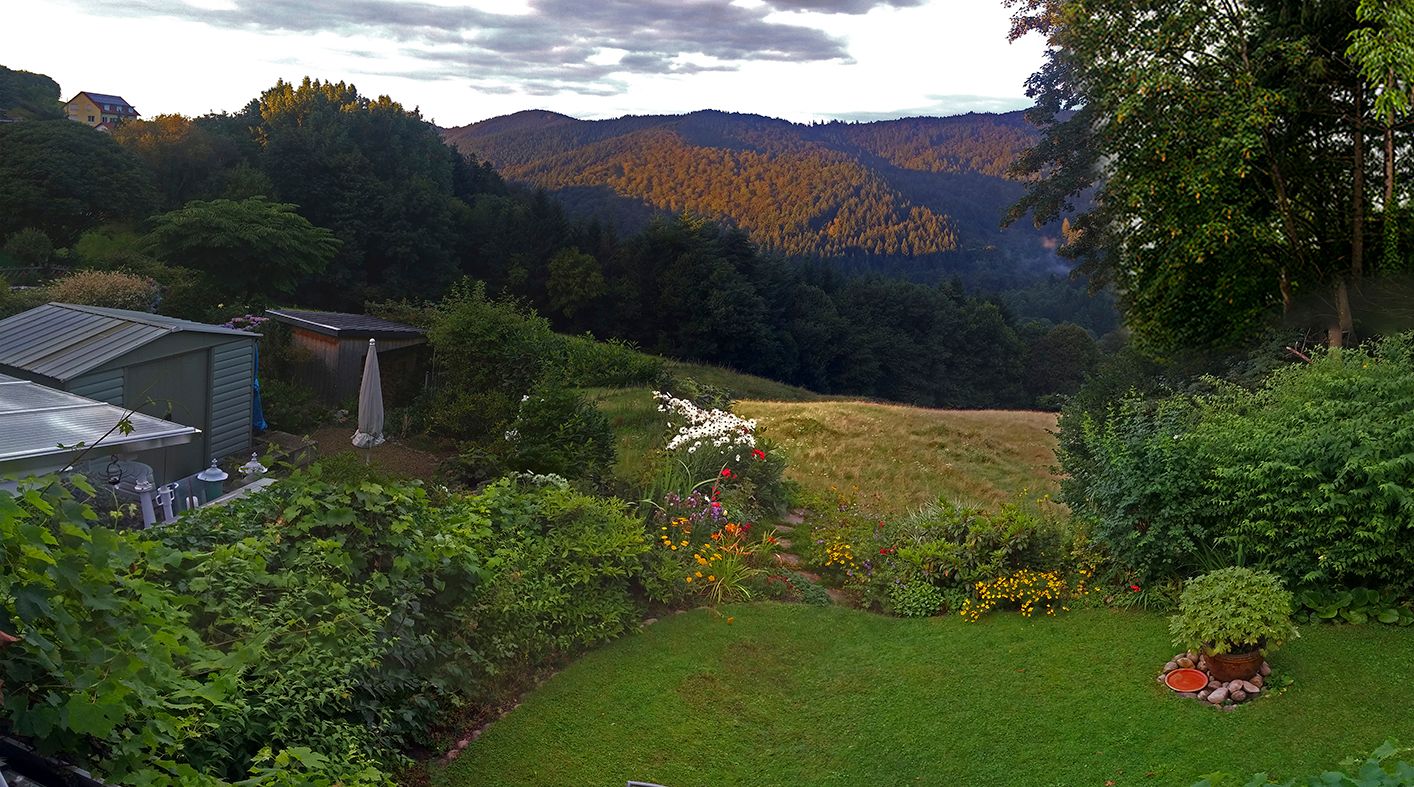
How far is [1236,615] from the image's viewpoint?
6164 mm

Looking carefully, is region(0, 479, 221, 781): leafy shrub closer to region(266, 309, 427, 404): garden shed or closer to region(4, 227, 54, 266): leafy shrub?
region(266, 309, 427, 404): garden shed

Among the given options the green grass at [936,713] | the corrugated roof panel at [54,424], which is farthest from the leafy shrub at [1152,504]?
the corrugated roof panel at [54,424]

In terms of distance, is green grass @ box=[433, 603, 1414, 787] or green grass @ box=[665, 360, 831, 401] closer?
green grass @ box=[433, 603, 1414, 787]

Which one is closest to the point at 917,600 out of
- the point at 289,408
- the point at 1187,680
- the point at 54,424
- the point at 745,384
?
the point at 1187,680

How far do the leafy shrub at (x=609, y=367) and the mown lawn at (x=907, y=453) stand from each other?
2590mm

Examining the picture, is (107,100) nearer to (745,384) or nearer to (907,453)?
(745,384)

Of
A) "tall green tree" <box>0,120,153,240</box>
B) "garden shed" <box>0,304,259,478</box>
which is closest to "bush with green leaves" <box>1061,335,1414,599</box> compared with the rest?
"garden shed" <box>0,304,259,478</box>

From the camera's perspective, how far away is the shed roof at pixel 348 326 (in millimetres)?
18859

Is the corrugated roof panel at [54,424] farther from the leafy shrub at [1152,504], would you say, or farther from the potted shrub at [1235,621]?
the leafy shrub at [1152,504]

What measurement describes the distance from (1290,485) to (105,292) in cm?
2276

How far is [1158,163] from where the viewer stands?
42.1 feet

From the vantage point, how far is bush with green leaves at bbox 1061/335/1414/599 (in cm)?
716

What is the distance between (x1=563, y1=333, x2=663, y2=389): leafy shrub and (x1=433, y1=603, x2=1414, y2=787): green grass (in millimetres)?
11041

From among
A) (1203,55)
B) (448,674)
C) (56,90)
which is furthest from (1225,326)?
(56,90)
